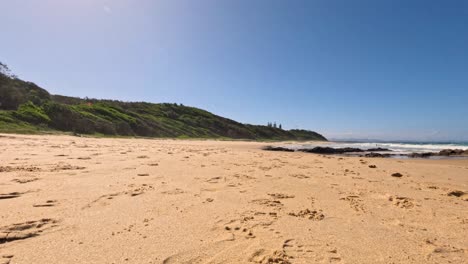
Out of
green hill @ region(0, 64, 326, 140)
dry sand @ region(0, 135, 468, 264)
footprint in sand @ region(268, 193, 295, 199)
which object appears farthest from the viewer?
green hill @ region(0, 64, 326, 140)

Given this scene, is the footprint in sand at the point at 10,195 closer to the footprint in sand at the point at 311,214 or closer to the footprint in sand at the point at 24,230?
the footprint in sand at the point at 24,230

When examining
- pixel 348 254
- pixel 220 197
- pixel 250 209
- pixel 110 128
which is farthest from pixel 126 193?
pixel 110 128

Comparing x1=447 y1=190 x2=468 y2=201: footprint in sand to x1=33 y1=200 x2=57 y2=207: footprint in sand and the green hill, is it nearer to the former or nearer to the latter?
x1=33 y1=200 x2=57 y2=207: footprint in sand

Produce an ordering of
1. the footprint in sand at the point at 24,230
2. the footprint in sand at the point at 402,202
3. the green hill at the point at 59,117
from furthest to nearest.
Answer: the green hill at the point at 59,117
the footprint in sand at the point at 402,202
the footprint in sand at the point at 24,230

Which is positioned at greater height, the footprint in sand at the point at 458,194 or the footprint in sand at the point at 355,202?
the footprint in sand at the point at 458,194

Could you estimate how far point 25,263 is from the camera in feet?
6.72

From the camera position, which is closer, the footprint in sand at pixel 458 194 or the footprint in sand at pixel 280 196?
the footprint in sand at pixel 280 196

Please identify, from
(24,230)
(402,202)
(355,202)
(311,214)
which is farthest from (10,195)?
(402,202)

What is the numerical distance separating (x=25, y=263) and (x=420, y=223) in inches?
153

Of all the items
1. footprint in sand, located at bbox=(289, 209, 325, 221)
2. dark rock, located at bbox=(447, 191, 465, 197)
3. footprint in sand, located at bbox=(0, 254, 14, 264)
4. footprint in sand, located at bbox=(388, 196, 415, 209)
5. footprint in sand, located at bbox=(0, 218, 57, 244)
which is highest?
dark rock, located at bbox=(447, 191, 465, 197)

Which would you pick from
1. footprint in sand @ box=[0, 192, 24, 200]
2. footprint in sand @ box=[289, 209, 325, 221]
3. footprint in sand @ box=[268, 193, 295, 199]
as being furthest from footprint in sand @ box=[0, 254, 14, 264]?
footprint in sand @ box=[268, 193, 295, 199]

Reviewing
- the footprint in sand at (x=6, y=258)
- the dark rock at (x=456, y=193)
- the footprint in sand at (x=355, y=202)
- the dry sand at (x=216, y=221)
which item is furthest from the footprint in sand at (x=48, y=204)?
the dark rock at (x=456, y=193)

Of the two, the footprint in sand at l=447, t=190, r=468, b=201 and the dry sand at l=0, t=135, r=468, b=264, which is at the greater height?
the footprint in sand at l=447, t=190, r=468, b=201

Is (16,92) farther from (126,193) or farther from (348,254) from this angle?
(348,254)
